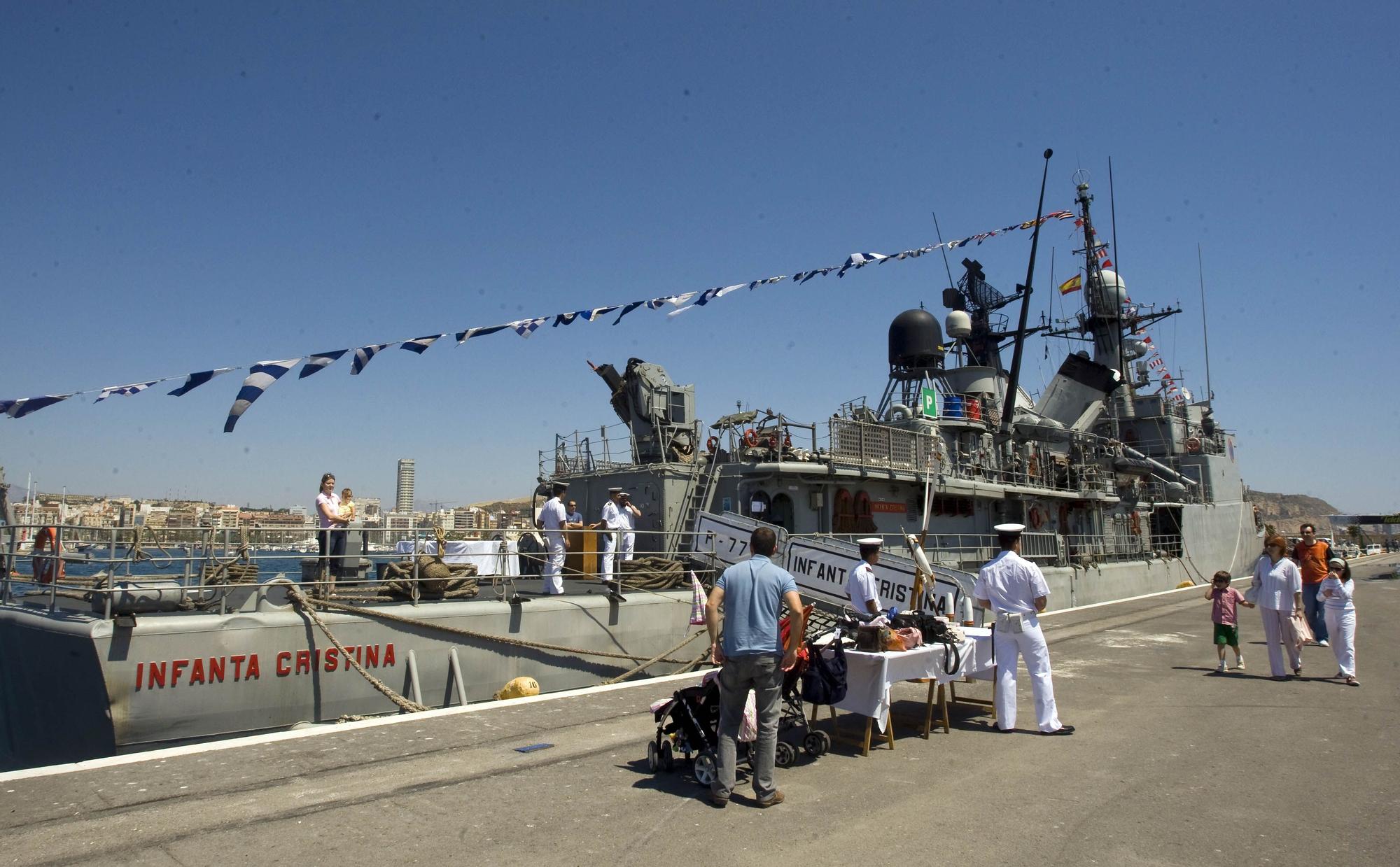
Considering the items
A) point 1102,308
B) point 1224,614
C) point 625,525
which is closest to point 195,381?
point 625,525

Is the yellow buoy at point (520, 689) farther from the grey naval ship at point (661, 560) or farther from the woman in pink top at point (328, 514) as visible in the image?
the woman in pink top at point (328, 514)

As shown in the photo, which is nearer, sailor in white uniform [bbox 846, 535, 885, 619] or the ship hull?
sailor in white uniform [bbox 846, 535, 885, 619]

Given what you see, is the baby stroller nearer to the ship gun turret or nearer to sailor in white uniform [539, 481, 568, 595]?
sailor in white uniform [539, 481, 568, 595]

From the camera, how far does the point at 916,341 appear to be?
25.0 metres

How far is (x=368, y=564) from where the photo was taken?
1052cm

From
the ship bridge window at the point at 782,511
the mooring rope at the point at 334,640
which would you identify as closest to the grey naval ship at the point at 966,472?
the ship bridge window at the point at 782,511

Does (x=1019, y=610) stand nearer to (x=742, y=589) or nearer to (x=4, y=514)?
(x=742, y=589)

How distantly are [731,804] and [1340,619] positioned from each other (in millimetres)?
8056

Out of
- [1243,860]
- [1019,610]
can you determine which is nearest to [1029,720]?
[1019,610]

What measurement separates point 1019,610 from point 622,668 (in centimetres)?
630

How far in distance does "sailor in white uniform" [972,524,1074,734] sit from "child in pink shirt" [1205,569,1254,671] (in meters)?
4.12

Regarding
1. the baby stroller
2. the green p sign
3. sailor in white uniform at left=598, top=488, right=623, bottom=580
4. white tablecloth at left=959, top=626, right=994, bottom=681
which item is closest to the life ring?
sailor in white uniform at left=598, top=488, right=623, bottom=580

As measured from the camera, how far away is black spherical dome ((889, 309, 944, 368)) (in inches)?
984

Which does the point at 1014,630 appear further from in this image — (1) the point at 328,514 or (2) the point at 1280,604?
(1) the point at 328,514
